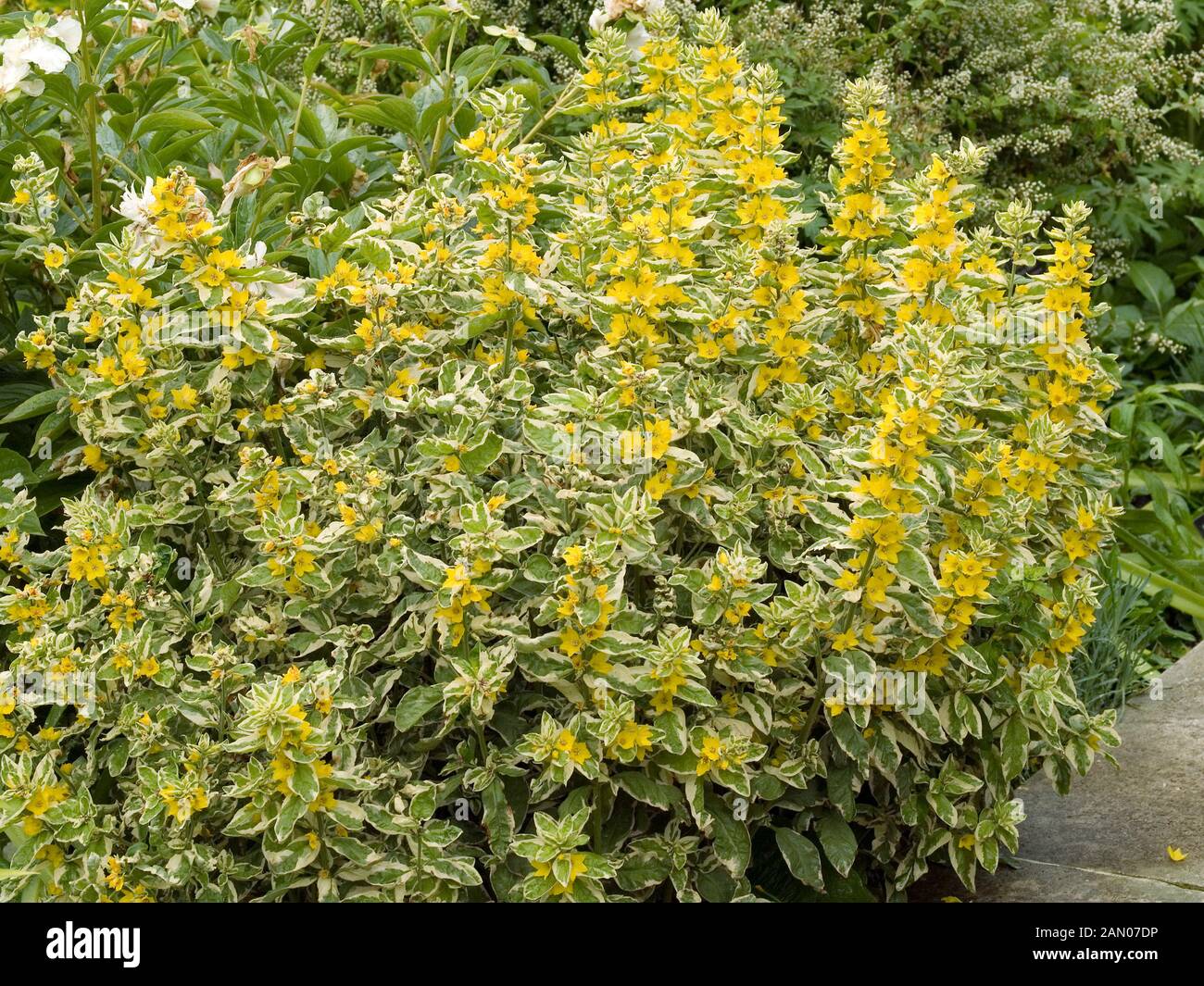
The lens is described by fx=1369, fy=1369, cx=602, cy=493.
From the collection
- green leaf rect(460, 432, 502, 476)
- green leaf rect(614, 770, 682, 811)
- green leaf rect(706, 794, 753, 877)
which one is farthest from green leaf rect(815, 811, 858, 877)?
green leaf rect(460, 432, 502, 476)

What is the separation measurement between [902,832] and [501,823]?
79 cm

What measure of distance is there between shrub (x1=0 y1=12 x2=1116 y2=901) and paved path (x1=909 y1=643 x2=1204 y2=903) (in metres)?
0.23

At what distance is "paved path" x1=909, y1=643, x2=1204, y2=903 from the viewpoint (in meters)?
2.39

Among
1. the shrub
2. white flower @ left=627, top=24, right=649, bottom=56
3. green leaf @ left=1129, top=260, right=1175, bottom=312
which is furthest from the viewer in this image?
green leaf @ left=1129, top=260, right=1175, bottom=312

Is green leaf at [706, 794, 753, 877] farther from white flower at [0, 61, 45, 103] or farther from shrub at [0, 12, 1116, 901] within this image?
white flower at [0, 61, 45, 103]

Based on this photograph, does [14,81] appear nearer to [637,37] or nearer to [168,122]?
[168,122]

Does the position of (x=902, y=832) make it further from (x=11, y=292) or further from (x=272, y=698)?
(x=11, y=292)
